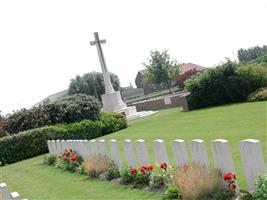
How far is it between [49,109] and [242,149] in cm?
1880

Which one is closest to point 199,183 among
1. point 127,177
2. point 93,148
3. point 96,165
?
point 127,177

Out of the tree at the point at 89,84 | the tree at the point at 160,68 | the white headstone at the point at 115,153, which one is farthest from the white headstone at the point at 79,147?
the tree at the point at 89,84

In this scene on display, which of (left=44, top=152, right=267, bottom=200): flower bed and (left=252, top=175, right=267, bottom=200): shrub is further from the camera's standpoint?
(left=44, top=152, right=267, bottom=200): flower bed

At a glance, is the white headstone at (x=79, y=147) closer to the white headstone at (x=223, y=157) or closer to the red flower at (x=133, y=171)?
the red flower at (x=133, y=171)

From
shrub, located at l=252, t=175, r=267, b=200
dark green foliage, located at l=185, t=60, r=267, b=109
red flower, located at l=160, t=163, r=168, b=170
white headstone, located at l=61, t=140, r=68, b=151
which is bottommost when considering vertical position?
shrub, located at l=252, t=175, r=267, b=200

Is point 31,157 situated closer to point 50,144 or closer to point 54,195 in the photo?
point 50,144

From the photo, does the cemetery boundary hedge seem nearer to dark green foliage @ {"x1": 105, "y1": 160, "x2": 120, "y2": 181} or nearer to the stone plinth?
the stone plinth

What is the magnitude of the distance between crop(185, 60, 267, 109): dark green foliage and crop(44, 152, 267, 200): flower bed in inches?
607

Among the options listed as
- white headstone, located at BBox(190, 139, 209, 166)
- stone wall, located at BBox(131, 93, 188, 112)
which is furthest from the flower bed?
stone wall, located at BBox(131, 93, 188, 112)

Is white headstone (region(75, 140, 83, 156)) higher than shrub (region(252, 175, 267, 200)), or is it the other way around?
white headstone (region(75, 140, 83, 156))

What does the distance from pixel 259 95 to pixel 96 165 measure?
14.3 m

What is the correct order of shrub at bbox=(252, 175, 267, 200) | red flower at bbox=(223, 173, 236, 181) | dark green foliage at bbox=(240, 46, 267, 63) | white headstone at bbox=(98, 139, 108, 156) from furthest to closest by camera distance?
dark green foliage at bbox=(240, 46, 267, 63)
white headstone at bbox=(98, 139, 108, 156)
red flower at bbox=(223, 173, 236, 181)
shrub at bbox=(252, 175, 267, 200)

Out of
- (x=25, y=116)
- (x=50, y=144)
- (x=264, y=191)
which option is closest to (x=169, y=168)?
(x=264, y=191)

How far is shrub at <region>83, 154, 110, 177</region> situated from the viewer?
450 inches
